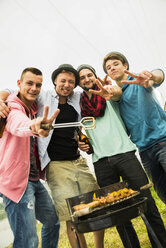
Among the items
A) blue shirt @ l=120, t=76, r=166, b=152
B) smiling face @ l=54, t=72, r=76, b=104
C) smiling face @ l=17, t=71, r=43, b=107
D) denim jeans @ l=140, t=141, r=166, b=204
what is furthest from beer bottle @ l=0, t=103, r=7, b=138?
denim jeans @ l=140, t=141, r=166, b=204

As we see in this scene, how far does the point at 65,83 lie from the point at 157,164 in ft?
4.73

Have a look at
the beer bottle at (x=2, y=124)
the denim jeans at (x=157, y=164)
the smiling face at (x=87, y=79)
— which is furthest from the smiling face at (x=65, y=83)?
the denim jeans at (x=157, y=164)

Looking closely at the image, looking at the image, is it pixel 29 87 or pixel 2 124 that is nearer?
pixel 2 124

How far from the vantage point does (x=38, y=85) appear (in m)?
1.89

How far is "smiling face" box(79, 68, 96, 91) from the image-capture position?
221 cm

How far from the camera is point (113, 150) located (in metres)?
1.87

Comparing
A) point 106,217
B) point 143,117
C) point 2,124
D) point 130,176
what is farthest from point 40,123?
point 143,117

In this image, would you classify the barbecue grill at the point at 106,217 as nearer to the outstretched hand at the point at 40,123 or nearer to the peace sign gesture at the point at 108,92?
the outstretched hand at the point at 40,123

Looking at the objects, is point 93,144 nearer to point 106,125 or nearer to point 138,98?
point 106,125

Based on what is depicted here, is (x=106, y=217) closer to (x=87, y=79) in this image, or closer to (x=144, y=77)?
(x=144, y=77)

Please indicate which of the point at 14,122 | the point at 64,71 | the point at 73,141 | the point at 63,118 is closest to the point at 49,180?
the point at 73,141

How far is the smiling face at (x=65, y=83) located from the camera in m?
2.14

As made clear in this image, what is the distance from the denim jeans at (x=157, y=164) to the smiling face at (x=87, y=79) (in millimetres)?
1063

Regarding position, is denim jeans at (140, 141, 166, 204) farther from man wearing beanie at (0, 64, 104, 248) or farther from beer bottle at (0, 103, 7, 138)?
beer bottle at (0, 103, 7, 138)
